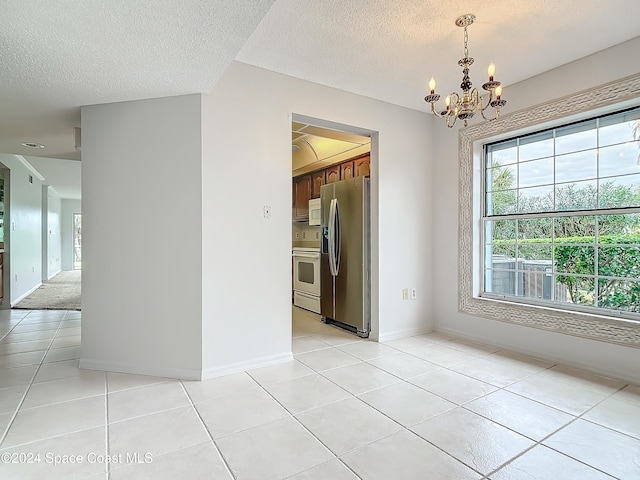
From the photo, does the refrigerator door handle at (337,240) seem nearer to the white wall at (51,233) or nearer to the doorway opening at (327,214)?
the doorway opening at (327,214)

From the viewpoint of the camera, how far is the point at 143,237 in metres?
2.73

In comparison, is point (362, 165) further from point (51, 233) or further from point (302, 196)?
point (51, 233)

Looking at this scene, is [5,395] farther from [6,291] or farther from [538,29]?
[538,29]

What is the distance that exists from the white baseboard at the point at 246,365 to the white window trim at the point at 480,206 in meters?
2.00

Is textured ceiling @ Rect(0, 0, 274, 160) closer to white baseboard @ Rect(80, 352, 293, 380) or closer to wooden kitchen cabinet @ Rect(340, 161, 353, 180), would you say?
white baseboard @ Rect(80, 352, 293, 380)

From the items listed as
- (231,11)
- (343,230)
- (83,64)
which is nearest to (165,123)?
(83,64)

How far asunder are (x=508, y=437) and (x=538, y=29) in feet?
8.48

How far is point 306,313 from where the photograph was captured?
16.4 ft

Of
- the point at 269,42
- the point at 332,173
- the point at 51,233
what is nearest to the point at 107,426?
the point at 269,42

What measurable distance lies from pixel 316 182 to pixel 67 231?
10227 mm

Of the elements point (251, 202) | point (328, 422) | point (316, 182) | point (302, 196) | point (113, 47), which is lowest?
point (328, 422)

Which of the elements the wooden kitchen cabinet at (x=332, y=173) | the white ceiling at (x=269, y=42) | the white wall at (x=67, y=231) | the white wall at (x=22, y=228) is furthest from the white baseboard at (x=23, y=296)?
the wooden kitchen cabinet at (x=332, y=173)

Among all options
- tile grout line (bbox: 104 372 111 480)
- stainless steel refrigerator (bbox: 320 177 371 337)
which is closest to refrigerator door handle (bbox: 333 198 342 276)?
stainless steel refrigerator (bbox: 320 177 371 337)

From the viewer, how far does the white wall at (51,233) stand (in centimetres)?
798
